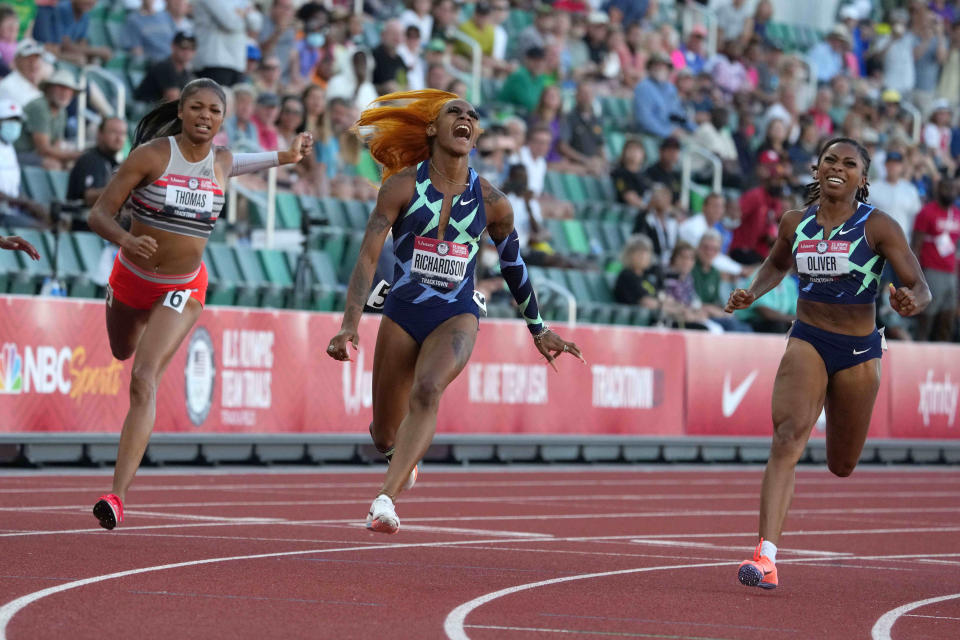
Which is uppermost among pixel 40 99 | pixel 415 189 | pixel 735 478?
pixel 40 99

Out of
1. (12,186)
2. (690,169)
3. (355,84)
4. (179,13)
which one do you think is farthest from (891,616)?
(690,169)

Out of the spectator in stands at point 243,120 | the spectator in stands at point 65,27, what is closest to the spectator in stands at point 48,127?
the spectator in stands at point 65,27

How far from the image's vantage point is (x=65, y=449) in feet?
50.0

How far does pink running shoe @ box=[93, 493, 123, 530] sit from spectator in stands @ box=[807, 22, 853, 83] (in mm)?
24243

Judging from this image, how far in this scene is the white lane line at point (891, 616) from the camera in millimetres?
6820

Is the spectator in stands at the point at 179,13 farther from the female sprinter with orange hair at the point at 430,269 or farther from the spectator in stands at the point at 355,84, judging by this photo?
the female sprinter with orange hair at the point at 430,269

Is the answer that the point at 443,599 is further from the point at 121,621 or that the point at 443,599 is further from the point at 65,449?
the point at 65,449

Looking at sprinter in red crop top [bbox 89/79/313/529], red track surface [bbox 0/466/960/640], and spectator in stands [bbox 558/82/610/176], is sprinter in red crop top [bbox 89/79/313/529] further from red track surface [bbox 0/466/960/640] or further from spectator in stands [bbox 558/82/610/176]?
spectator in stands [bbox 558/82/610/176]

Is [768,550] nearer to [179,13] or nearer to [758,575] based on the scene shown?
[758,575]

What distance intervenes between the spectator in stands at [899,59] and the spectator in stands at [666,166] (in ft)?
33.3

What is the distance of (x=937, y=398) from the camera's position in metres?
23.2

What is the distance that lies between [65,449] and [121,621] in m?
9.13

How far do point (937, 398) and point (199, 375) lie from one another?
36.2 feet

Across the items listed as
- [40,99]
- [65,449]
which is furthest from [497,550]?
[40,99]
